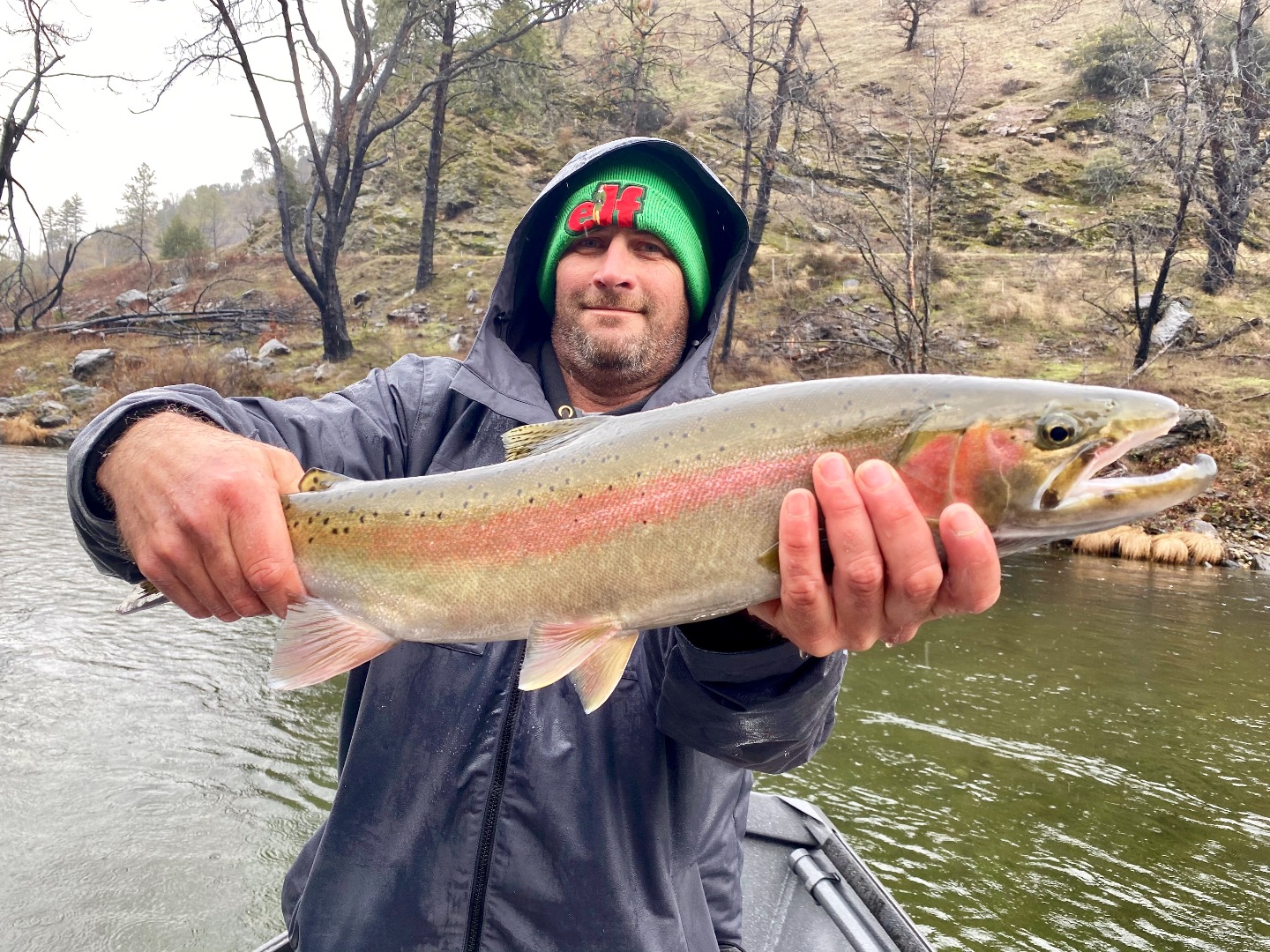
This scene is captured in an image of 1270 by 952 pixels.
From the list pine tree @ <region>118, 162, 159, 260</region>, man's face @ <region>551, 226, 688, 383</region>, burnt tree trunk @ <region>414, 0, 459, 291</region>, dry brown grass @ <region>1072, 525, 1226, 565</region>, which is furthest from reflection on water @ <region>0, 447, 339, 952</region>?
pine tree @ <region>118, 162, 159, 260</region>

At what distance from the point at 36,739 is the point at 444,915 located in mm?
4601

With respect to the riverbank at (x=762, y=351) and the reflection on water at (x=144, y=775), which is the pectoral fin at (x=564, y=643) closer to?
the reflection on water at (x=144, y=775)

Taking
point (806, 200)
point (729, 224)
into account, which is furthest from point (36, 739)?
point (806, 200)

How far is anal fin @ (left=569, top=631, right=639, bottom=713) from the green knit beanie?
175 cm

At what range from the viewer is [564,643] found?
75.8 inches

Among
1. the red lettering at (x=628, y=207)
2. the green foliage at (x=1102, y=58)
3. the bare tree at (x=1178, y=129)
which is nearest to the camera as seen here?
the red lettering at (x=628, y=207)

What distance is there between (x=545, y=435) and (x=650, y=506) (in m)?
0.42

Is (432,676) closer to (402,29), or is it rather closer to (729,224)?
(729,224)

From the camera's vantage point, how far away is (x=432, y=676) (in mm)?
2268

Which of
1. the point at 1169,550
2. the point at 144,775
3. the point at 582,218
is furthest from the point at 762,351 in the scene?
the point at 582,218

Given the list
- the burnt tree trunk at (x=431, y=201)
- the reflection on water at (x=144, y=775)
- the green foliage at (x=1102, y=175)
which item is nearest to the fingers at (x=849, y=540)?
the reflection on water at (x=144, y=775)

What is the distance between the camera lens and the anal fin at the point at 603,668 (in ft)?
6.29

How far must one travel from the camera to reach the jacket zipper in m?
2.07

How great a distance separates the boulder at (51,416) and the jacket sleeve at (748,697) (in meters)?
19.2
